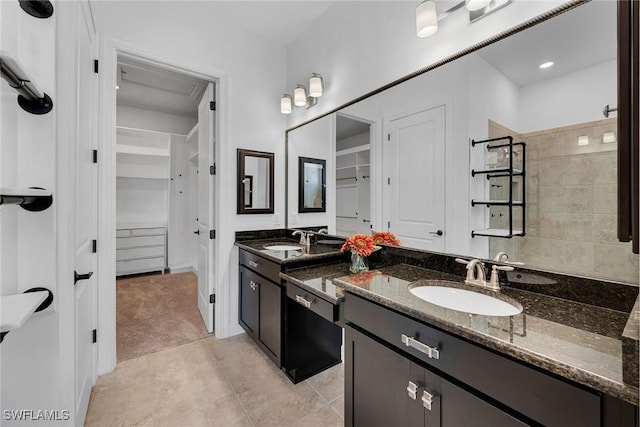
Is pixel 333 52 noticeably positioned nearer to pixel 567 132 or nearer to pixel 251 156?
pixel 251 156

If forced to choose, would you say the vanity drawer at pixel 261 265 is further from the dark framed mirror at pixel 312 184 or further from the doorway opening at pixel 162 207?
the dark framed mirror at pixel 312 184

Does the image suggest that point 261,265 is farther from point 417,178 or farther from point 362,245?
point 417,178

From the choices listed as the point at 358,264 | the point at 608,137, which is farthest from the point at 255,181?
the point at 608,137

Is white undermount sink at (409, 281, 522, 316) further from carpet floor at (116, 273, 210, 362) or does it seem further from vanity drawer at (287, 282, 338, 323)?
carpet floor at (116, 273, 210, 362)

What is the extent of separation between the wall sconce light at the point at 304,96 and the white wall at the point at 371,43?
79 millimetres

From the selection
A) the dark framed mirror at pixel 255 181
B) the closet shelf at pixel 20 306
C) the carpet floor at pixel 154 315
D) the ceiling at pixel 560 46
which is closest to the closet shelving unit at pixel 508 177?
the ceiling at pixel 560 46

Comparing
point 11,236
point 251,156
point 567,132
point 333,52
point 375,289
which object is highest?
point 333,52

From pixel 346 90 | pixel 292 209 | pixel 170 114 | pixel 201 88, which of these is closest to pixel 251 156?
pixel 292 209

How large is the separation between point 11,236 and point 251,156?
1.85 m

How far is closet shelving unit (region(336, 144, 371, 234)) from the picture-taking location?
2.04m

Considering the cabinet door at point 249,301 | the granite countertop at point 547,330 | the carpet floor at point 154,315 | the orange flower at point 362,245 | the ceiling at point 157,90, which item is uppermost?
the ceiling at point 157,90

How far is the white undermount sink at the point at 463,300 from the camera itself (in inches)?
43.9

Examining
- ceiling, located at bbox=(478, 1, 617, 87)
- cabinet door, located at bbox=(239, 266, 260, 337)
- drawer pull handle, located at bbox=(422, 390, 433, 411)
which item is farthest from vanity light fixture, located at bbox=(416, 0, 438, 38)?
cabinet door, located at bbox=(239, 266, 260, 337)

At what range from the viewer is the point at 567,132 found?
1.11 meters
